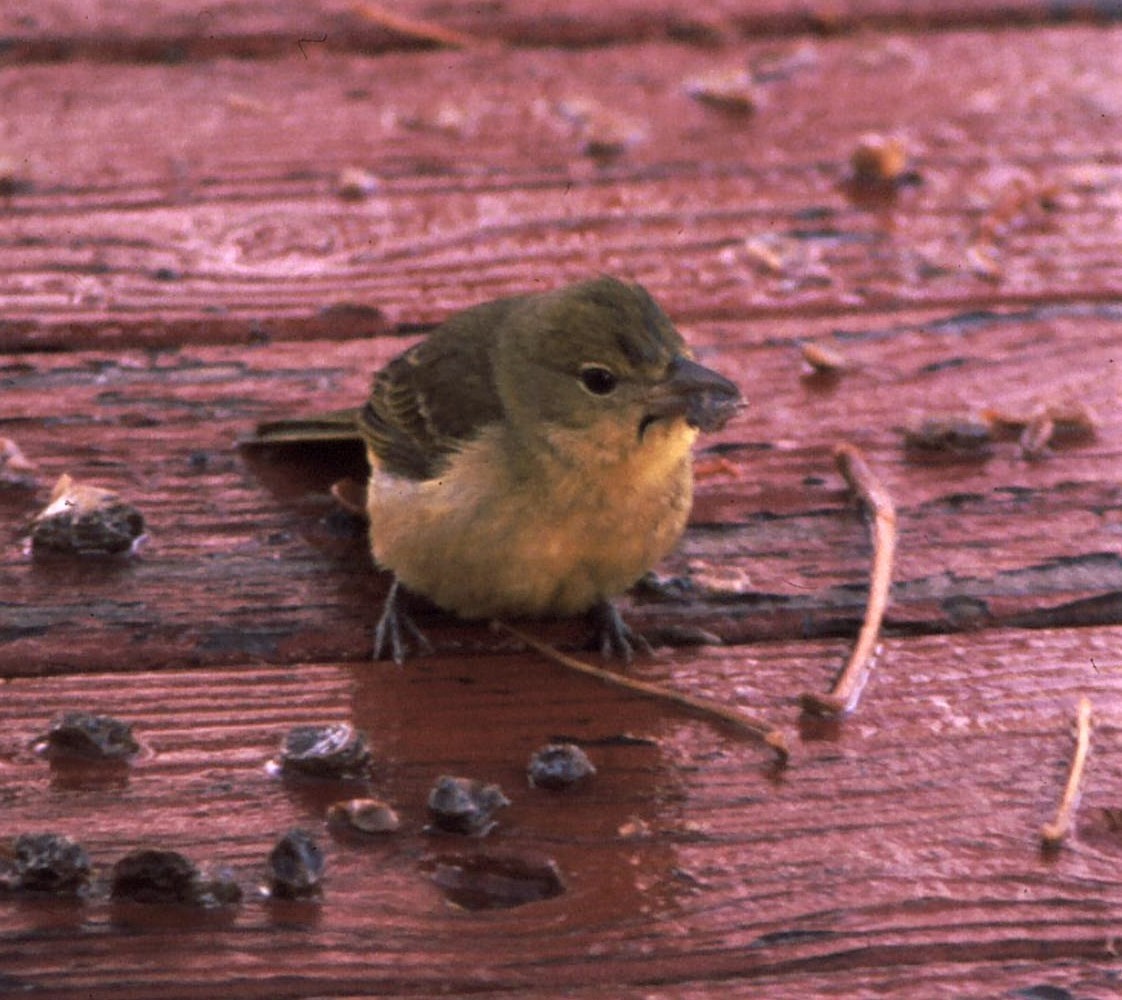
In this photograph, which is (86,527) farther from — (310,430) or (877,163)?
(877,163)

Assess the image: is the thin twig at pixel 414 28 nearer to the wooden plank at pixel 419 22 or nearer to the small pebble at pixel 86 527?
the wooden plank at pixel 419 22

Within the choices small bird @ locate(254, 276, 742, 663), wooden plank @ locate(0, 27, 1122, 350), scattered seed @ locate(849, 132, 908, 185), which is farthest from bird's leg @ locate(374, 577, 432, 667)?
scattered seed @ locate(849, 132, 908, 185)

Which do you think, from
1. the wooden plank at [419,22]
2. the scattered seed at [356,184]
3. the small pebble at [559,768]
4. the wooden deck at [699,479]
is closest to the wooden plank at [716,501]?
the wooden deck at [699,479]

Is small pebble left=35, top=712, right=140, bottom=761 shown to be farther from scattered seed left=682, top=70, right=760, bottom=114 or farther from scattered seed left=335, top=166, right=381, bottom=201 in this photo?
scattered seed left=682, top=70, right=760, bottom=114

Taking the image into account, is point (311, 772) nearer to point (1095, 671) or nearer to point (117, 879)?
point (117, 879)

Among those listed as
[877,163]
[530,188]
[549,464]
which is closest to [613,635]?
[549,464]

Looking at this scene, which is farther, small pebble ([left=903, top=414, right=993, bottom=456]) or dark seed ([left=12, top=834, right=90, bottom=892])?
small pebble ([left=903, top=414, right=993, bottom=456])

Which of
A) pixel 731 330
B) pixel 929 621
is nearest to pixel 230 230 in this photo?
pixel 731 330
